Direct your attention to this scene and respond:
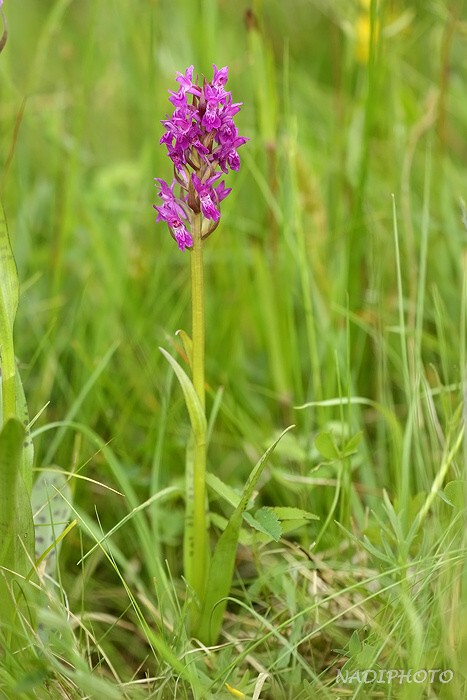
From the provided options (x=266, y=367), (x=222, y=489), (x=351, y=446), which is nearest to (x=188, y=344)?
(x=222, y=489)

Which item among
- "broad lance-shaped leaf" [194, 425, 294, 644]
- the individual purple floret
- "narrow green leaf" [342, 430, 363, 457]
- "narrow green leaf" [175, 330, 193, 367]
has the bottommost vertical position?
"broad lance-shaped leaf" [194, 425, 294, 644]

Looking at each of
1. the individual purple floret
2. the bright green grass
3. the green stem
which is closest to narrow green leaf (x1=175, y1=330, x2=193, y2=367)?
the green stem

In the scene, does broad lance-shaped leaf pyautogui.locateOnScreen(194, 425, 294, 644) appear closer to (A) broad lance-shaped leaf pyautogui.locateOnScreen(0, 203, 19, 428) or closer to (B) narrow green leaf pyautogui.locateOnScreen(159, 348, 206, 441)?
(B) narrow green leaf pyautogui.locateOnScreen(159, 348, 206, 441)

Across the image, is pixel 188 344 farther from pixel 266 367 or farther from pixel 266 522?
pixel 266 367

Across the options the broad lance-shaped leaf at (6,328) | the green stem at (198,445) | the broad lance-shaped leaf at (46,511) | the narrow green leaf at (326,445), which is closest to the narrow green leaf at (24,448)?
the broad lance-shaped leaf at (6,328)

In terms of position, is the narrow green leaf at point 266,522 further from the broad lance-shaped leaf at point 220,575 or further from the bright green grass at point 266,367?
the bright green grass at point 266,367

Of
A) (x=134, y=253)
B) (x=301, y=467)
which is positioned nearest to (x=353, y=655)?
(x=301, y=467)
